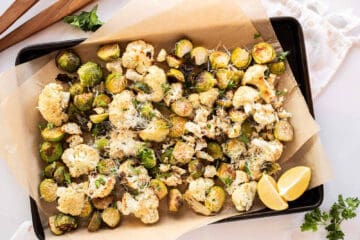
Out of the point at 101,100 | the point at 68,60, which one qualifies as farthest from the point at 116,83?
the point at 68,60

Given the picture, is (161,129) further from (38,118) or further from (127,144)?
(38,118)

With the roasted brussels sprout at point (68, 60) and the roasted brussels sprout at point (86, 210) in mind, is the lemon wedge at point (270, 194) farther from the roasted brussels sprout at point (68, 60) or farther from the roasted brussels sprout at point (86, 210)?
the roasted brussels sprout at point (68, 60)

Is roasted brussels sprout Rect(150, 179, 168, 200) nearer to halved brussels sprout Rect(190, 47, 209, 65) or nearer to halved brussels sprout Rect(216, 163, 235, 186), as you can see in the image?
halved brussels sprout Rect(216, 163, 235, 186)

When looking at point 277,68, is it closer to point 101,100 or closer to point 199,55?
point 199,55

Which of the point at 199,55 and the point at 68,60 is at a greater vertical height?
the point at 68,60

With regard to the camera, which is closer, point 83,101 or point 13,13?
point 83,101

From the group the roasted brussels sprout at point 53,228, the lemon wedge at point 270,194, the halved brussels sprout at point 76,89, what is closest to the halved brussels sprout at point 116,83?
the halved brussels sprout at point 76,89

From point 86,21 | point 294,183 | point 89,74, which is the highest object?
point 86,21
